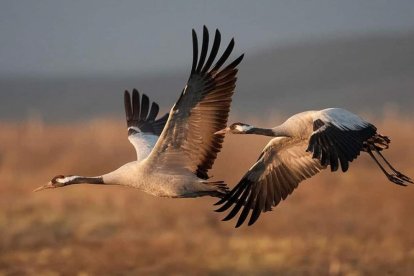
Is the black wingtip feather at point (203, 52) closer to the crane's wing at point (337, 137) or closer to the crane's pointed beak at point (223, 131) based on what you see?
the crane's pointed beak at point (223, 131)

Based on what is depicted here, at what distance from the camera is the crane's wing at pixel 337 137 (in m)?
8.94

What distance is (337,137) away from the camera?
30.0ft

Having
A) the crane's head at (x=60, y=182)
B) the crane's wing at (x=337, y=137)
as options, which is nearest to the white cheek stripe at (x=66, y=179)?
the crane's head at (x=60, y=182)

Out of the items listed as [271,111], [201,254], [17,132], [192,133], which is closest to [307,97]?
[271,111]

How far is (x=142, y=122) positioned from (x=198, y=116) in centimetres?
238

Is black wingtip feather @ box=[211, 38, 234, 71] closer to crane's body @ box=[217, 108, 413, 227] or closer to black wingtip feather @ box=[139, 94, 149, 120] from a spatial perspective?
crane's body @ box=[217, 108, 413, 227]

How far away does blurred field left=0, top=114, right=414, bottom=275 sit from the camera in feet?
48.8

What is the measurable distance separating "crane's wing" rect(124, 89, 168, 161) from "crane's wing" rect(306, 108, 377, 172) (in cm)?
249

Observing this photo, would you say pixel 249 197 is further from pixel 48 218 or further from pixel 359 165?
pixel 359 165

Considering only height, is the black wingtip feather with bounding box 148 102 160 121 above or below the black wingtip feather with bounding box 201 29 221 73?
below

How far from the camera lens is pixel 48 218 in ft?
60.0

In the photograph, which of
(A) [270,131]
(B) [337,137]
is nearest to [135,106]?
(A) [270,131]

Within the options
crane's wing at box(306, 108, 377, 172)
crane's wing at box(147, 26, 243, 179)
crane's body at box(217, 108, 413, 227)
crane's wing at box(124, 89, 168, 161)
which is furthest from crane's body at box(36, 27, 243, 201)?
crane's wing at box(124, 89, 168, 161)

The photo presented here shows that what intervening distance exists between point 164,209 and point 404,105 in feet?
173
